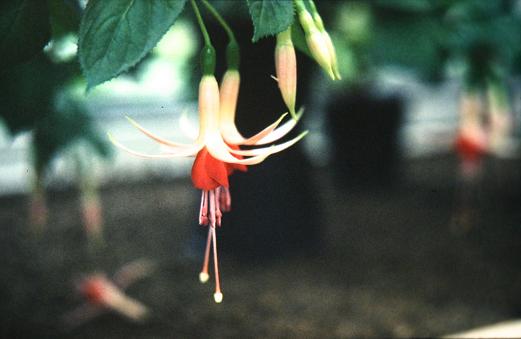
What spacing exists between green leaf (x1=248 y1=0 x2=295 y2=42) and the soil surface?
2.06 feet

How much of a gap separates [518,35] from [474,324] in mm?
444

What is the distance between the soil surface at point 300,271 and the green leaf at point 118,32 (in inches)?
24.6

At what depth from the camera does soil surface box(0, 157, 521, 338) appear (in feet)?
3.18

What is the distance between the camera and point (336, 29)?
3.94 ft

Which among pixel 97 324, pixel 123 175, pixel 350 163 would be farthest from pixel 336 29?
pixel 123 175

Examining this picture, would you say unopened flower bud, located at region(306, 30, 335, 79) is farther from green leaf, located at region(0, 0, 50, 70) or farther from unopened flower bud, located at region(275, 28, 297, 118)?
green leaf, located at region(0, 0, 50, 70)

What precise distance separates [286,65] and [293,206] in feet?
2.94

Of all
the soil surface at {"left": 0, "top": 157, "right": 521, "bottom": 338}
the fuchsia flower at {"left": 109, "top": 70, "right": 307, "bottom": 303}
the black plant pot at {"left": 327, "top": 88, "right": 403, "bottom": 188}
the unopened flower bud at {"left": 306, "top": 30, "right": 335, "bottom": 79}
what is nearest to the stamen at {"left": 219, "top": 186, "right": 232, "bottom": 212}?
the fuchsia flower at {"left": 109, "top": 70, "right": 307, "bottom": 303}

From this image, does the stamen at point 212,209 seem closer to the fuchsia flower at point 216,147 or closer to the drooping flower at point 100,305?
the fuchsia flower at point 216,147

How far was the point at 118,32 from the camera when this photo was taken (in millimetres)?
356

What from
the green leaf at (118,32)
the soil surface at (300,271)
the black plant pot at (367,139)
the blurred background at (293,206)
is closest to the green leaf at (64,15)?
the blurred background at (293,206)

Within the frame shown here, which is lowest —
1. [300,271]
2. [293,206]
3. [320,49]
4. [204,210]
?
[300,271]

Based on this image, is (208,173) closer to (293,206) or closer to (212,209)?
(212,209)

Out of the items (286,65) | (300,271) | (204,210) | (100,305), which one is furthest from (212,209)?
A: (300,271)
